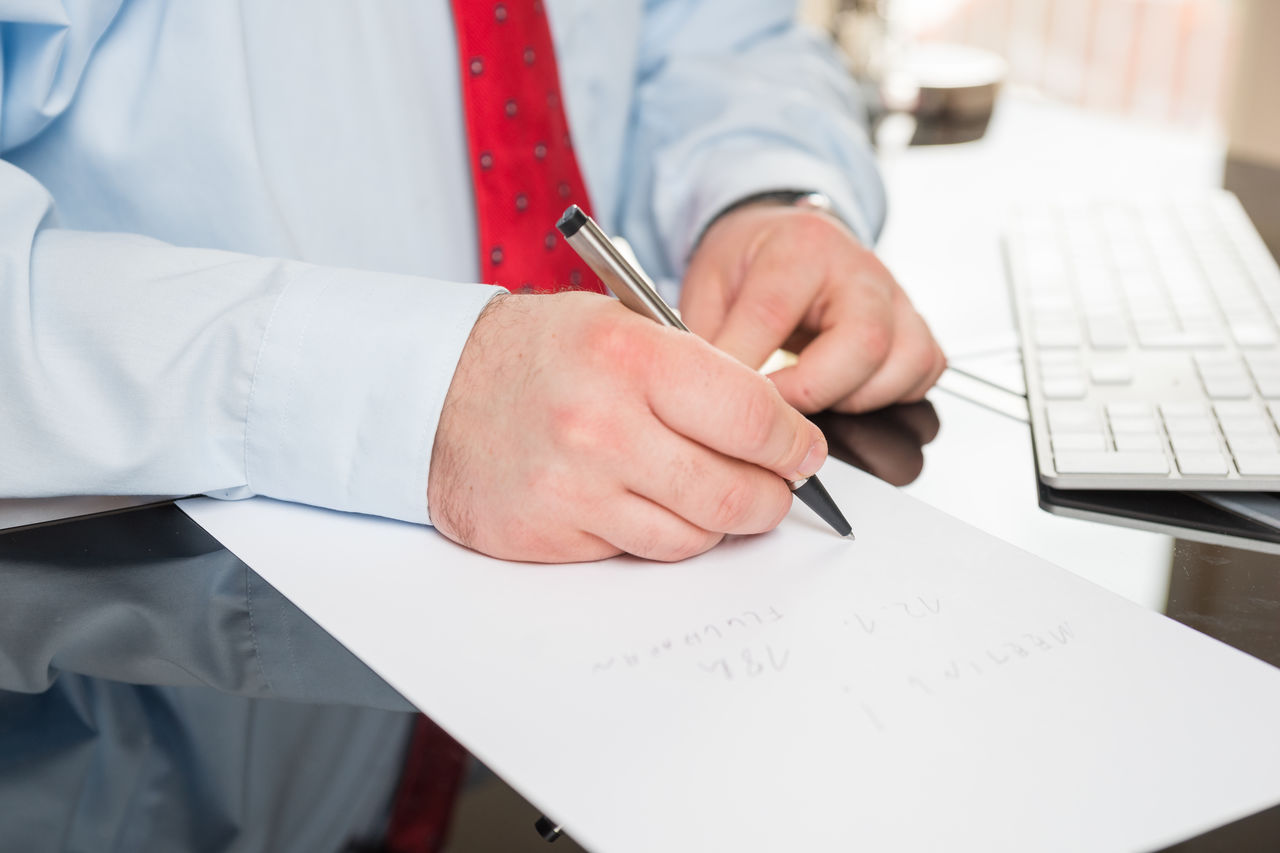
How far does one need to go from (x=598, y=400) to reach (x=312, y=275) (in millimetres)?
172

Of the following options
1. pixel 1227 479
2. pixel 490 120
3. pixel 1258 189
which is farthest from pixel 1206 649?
pixel 1258 189

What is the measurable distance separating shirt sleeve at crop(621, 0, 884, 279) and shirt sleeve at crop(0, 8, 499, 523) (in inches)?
16.2

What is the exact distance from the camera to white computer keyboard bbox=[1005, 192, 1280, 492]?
576 millimetres

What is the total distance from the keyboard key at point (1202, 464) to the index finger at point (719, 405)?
22 cm

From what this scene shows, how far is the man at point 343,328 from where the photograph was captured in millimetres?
486

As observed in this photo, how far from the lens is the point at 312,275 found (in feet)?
1.83

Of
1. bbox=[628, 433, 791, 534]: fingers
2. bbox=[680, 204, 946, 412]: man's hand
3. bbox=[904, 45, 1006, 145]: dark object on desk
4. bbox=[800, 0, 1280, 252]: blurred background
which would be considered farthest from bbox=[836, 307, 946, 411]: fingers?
bbox=[800, 0, 1280, 252]: blurred background

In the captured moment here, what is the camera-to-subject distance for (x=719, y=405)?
48cm

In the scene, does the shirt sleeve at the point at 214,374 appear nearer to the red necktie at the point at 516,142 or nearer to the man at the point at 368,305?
the man at the point at 368,305

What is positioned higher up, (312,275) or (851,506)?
(312,275)

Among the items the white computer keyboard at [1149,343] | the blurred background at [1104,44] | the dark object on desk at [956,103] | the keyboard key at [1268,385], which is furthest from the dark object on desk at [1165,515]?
the blurred background at [1104,44]

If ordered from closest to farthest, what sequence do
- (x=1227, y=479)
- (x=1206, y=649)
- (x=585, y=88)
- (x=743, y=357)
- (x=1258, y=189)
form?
(x=1206, y=649) < (x=1227, y=479) < (x=743, y=357) < (x=585, y=88) < (x=1258, y=189)

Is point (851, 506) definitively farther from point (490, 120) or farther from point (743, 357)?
point (490, 120)

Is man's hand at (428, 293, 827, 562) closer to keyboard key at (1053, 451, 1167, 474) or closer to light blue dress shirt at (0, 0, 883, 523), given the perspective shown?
light blue dress shirt at (0, 0, 883, 523)
